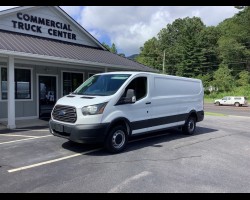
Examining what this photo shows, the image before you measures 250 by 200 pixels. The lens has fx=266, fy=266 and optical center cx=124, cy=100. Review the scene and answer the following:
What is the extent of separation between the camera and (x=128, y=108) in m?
7.31

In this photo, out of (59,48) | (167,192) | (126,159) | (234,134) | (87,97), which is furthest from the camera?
(59,48)

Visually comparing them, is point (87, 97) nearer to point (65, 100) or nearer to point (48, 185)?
point (65, 100)

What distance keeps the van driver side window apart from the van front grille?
5.85 ft

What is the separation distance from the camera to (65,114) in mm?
6898

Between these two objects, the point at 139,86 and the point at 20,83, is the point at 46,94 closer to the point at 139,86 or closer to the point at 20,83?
the point at 20,83

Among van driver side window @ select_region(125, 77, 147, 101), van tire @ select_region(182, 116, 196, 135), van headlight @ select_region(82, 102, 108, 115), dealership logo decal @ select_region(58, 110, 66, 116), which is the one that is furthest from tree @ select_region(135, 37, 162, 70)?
van headlight @ select_region(82, 102, 108, 115)

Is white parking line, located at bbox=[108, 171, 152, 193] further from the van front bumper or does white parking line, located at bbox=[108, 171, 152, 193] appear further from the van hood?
the van hood

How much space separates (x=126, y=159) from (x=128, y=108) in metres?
1.46

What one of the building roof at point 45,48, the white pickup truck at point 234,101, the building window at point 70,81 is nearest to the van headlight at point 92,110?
the building roof at point 45,48

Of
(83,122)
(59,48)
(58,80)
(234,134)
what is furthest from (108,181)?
(58,80)

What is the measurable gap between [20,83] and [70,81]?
122 inches

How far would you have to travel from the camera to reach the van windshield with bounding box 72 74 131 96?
734 cm

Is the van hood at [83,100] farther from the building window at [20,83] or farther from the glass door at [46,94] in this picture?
the glass door at [46,94]

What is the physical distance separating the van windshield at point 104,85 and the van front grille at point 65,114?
2.90ft
